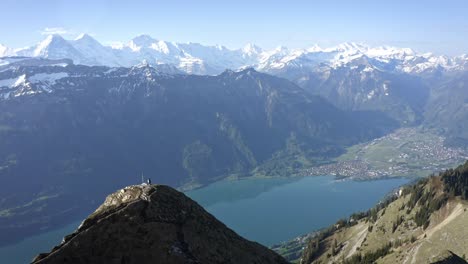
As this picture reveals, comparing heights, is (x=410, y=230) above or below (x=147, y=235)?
below

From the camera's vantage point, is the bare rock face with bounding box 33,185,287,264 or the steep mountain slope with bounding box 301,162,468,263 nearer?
the bare rock face with bounding box 33,185,287,264

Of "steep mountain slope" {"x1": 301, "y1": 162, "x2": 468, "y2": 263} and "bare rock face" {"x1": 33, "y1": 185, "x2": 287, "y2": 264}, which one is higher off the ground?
"bare rock face" {"x1": 33, "y1": 185, "x2": 287, "y2": 264}

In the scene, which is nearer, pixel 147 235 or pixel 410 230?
pixel 147 235

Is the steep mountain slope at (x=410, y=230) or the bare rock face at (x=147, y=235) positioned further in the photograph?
the steep mountain slope at (x=410, y=230)

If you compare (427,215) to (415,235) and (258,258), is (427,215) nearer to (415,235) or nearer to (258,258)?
(415,235)
